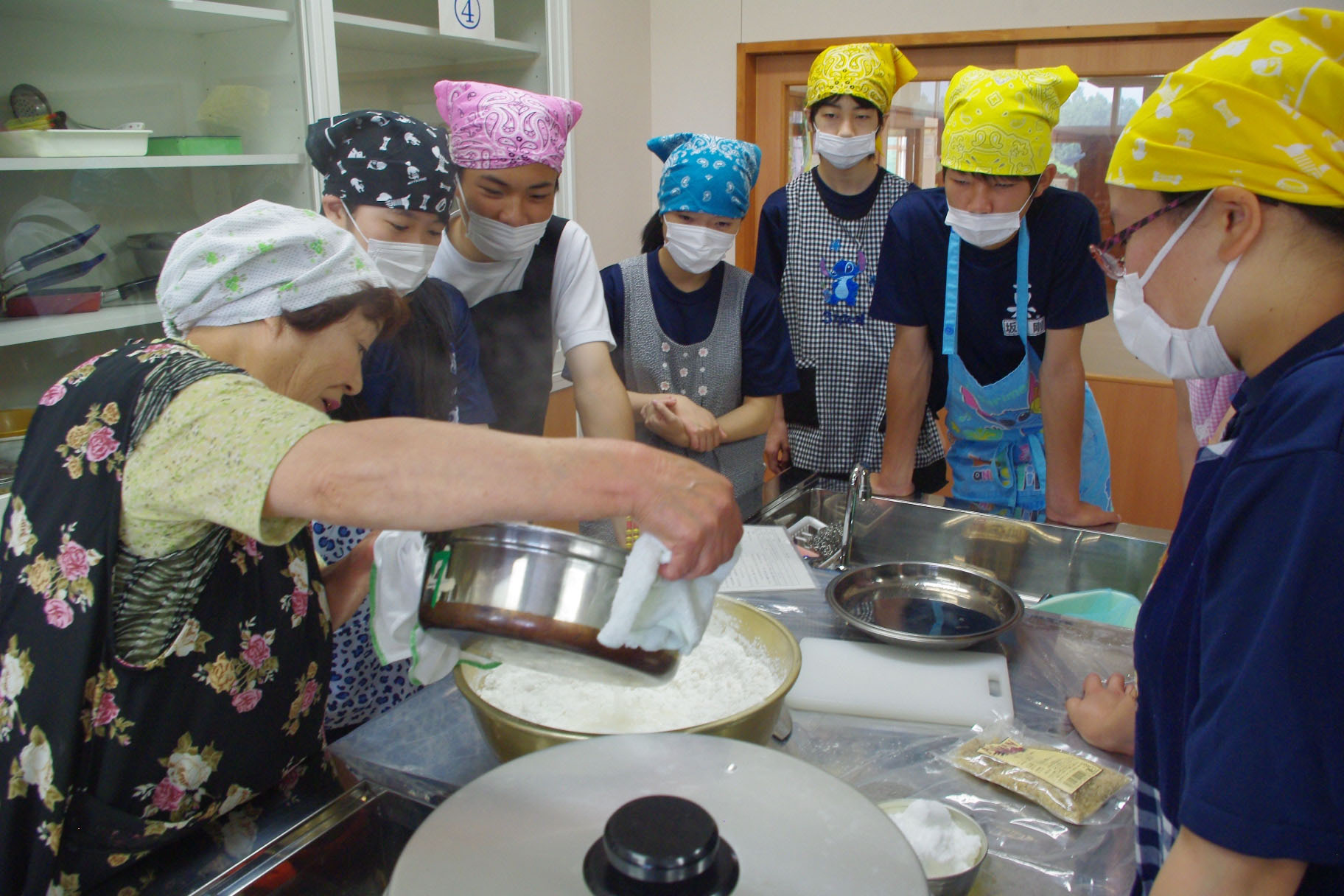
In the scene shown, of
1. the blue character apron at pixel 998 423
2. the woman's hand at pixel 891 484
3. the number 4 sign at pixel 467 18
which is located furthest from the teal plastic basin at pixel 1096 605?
the number 4 sign at pixel 467 18

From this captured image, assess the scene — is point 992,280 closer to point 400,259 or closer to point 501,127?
point 501,127

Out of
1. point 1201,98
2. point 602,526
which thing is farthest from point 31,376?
point 1201,98

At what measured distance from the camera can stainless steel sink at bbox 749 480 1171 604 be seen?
1.78 metres

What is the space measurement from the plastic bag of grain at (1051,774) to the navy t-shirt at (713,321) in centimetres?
134

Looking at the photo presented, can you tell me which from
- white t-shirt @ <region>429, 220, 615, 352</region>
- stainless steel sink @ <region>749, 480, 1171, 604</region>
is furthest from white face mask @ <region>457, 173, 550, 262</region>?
stainless steel sink @ <region>749, 480, 1171, 604</region>

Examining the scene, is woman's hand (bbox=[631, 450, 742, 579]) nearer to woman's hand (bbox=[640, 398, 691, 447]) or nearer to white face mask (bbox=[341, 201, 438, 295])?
white face mask (bbox=[341, 201, 438, 295])

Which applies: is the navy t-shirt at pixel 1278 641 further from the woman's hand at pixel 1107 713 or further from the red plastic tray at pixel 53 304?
the red plastic tray at pixel 53 304

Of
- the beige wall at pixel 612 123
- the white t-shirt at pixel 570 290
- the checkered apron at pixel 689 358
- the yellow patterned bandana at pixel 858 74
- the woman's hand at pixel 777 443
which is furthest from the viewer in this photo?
the beige wall at pixel 612 123

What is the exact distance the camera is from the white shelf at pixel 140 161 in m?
1.90

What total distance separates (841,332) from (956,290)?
588 millimetres

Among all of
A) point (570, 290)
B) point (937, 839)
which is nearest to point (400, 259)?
point (570, 290)

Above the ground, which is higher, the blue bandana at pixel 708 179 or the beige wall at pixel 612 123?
the beige wall at pixel 612 123

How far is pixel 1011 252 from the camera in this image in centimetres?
202

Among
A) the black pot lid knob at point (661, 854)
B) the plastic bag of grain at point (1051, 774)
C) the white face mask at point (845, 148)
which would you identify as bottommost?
the plastic bag of grain at point (1051, 774)
